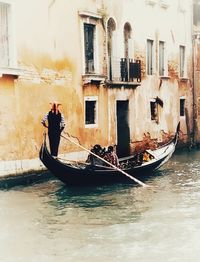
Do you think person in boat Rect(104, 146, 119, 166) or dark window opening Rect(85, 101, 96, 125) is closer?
person in boat Rect(104, 146, 119, 166)

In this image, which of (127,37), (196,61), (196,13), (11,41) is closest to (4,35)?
(11,41)

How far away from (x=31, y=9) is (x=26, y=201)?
418 cm

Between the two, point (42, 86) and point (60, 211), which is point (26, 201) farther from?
point (42, 86)

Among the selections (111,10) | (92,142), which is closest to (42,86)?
(92,142)

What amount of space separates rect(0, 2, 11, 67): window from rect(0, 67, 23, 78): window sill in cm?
26

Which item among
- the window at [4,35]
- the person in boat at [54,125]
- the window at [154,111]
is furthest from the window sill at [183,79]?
the window at [4,35]

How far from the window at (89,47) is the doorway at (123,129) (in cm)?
174

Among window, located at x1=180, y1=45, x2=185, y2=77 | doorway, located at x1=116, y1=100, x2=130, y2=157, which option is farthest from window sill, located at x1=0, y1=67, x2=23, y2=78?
window, located at x1=180, y1=45, x2=185, y2=77

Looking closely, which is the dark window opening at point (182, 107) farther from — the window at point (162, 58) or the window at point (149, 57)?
the window at point (149, 57)

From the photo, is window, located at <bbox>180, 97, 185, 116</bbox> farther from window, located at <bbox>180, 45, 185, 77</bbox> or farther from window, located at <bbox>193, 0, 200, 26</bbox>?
window, located at <bbox>193, 0, 200, 26</bbox>

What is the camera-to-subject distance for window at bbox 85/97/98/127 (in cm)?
1338

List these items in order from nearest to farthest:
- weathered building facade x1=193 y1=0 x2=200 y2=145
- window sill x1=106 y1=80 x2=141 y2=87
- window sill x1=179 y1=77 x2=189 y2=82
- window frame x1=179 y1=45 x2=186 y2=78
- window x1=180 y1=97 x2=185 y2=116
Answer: window sill x1=106 y1=80 x2=141 y2=87, window sill x1=179 y1=77 x2=189 y2=82, window frame x1=179 y1=45 x2=186 y2=78, window x1=180 y1=97 x2=185 y2=116, weathered building facade x1=193 y1=0 x2=200 y2=145

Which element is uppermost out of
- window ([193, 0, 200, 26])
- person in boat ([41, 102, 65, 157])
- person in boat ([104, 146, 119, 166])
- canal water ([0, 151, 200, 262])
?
window ([193, 0, 200, 26])

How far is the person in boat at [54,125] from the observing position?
445 inches
